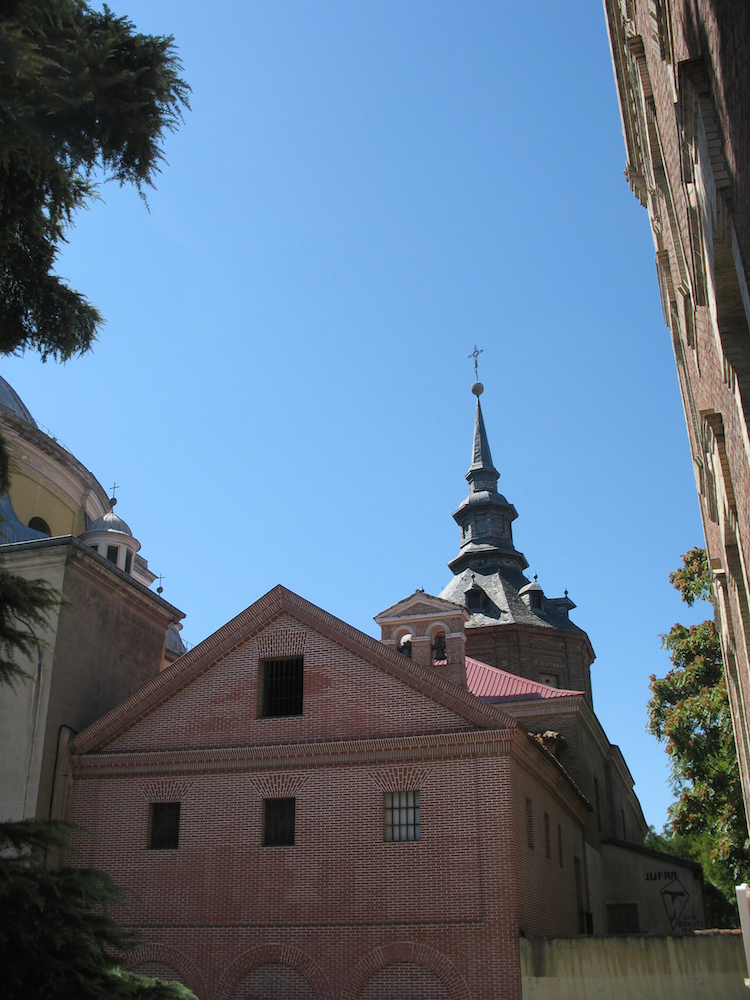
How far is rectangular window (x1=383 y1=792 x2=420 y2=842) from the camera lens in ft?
58.3

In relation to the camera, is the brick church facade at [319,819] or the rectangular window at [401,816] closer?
the brick church facade at [319,819]

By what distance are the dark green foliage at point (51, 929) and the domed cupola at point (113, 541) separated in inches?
733

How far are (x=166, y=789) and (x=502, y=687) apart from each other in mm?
14896

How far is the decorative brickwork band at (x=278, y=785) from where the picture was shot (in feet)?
61.6

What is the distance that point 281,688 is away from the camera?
66.2 feet

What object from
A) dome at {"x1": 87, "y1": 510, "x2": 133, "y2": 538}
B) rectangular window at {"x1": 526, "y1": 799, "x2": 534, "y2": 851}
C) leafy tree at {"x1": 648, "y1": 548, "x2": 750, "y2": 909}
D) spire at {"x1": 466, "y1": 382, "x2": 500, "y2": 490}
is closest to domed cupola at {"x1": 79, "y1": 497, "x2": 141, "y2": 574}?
dome at {"x1": 87, "y1": 510, "x2": 133, "y2": 538}

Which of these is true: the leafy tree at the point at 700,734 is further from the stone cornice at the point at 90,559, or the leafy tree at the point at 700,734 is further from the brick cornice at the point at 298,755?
the stone cornice at the point at 90,559

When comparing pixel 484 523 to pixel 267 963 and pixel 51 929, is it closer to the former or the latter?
pixel 267 963

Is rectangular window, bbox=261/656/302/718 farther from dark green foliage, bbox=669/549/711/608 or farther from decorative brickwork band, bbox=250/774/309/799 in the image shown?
dark green foliage, bbox=669/549/711/608

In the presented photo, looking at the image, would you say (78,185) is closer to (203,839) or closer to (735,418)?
(735,418)

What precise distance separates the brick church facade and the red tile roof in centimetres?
786

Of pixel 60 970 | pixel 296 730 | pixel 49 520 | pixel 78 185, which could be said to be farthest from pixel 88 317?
pixel 49 520

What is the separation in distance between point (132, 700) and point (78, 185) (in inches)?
537

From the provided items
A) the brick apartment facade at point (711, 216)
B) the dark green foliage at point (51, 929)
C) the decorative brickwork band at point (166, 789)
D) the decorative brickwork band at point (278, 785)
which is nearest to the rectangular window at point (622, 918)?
the decorative brickwork band at point (278, 785)
